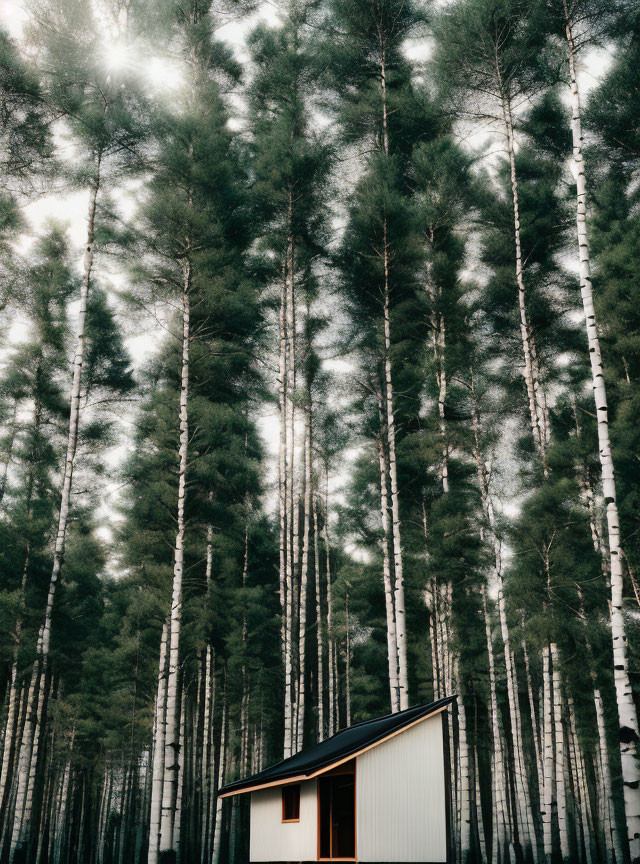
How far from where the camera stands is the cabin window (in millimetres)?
12127

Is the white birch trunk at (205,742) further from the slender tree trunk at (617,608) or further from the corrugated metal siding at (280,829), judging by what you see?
the slender tree trunk at (617,608)

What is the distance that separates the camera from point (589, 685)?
14547 mm

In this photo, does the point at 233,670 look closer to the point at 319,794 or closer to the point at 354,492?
the point at 354,492

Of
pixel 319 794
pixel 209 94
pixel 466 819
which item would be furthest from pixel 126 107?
pixel 466 819

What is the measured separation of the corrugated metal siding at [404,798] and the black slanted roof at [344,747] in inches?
10.8

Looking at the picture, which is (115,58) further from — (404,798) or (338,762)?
(404,798)

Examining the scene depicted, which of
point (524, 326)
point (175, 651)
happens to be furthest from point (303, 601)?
point (524, 326)

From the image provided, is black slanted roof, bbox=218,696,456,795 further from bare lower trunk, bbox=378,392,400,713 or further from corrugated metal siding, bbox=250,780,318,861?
bare lower trunk, bbox=378,392,400,713

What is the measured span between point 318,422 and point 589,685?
1122cm

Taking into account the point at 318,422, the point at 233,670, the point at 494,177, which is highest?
the point at 494,177

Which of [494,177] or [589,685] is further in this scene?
[494,177]

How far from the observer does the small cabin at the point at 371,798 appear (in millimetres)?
10984

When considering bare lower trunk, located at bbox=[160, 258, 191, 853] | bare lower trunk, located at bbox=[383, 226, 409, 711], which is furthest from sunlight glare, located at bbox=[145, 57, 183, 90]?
bare lower trunk, located at bbox=[383, 226, 409, 711]

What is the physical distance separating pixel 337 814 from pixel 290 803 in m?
0.82
